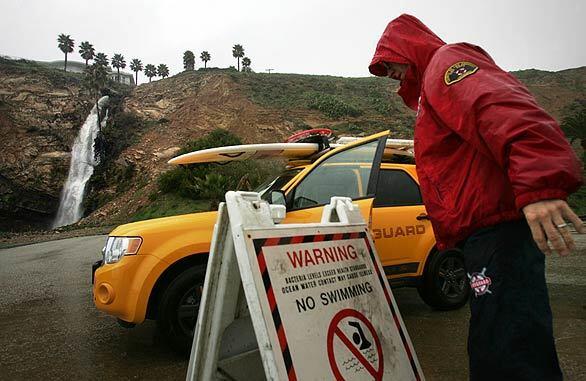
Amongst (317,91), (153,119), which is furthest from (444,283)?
(317,91)

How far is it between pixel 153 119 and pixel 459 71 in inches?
1518

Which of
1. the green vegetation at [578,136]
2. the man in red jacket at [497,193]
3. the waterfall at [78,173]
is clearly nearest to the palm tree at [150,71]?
the waterfall at [78,173]

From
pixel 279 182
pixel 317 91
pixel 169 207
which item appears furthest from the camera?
pixel 317 91

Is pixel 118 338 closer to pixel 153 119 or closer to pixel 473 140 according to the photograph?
pixel 473 140

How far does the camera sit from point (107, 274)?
353cm

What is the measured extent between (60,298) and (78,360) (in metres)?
2.96

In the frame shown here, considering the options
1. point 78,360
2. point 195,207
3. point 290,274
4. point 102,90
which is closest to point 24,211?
point 102,90

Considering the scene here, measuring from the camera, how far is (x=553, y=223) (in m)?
1.25

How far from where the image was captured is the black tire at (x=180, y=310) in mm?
3500

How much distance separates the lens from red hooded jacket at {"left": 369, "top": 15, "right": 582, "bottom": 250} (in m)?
1.26

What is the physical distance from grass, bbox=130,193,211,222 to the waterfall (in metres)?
8.28

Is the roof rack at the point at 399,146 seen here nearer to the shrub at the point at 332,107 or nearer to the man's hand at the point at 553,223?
the man's hand at the point at 553,223

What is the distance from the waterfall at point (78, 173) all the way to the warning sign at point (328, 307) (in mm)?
32134

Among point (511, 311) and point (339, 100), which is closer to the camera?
point (511, 311)
